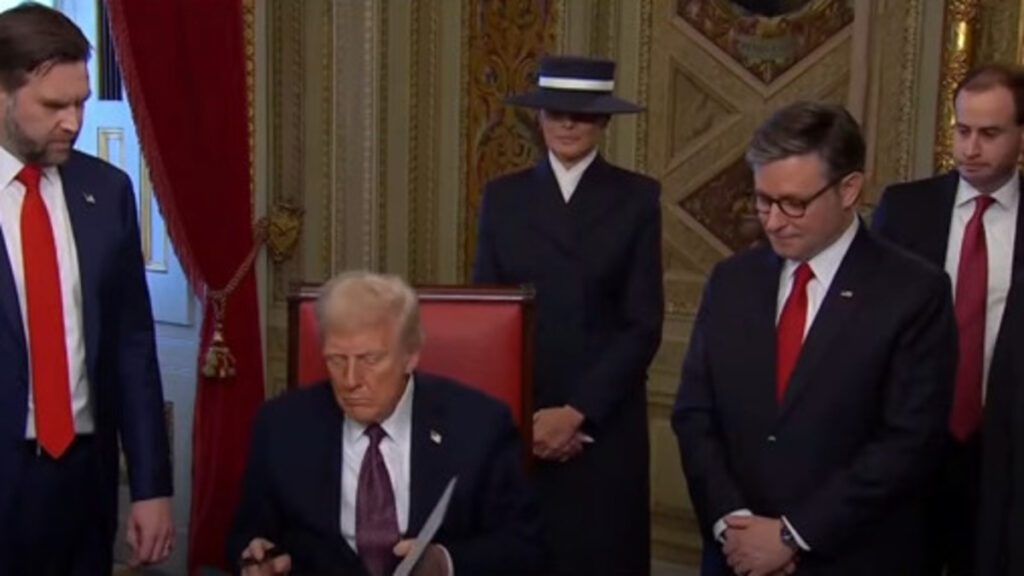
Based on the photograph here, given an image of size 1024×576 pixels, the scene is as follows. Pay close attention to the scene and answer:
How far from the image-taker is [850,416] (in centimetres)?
233

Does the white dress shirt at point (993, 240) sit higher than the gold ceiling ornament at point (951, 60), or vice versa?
the gold ceiling ornament at point (951, 60)

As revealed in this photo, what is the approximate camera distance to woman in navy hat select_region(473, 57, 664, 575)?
10.3 ft

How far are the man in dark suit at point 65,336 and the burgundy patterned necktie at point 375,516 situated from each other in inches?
20.7

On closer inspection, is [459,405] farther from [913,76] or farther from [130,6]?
[130,6]

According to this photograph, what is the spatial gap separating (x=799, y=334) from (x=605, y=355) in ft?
2.62

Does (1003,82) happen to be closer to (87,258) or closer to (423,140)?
(87,258)

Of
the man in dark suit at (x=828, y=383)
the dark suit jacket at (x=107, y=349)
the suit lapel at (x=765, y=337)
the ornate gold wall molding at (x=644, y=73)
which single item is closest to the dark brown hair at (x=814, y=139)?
the man in dark suit at (x=828, y=383)

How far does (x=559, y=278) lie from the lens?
3158mm

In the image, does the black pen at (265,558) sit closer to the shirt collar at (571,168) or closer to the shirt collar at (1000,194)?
the shirt collar at (571,168)

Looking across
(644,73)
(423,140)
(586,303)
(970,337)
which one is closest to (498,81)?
(423,140)

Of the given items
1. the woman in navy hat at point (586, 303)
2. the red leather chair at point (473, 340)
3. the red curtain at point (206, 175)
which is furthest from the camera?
the red curtain at point (206, 175)

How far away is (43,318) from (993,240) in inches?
74.8

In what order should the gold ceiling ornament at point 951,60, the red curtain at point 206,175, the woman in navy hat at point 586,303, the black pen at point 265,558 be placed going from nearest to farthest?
the black pen at point 265,558 → the woman in navy hat at point 586,303 → the gold ceiling ornament at point 951,60 → the red curtain at point 206,175

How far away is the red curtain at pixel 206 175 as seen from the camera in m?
4.37
